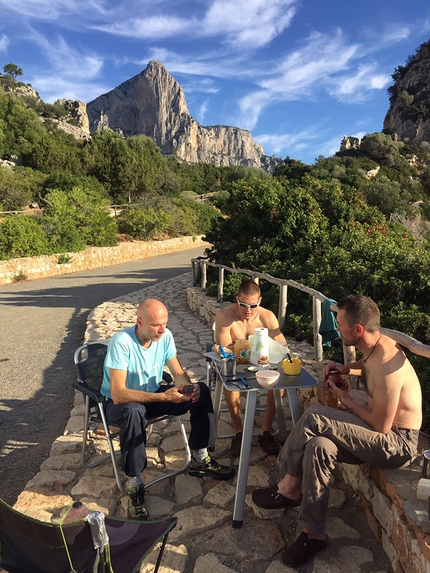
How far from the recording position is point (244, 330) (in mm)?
3357

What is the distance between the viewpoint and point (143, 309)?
110 inches

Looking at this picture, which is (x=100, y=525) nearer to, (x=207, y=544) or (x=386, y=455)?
(x=207, y=544)

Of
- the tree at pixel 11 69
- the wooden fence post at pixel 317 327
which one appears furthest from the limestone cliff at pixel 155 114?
the wooden fence post at pixel 317 327

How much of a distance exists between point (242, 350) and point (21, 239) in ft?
50.1

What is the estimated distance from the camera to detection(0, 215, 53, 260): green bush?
15.8 metres

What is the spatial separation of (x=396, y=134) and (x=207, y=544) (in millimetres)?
68173

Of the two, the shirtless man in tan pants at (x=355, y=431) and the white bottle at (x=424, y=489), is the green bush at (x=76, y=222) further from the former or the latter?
the white bottle at (x=424, y=489)

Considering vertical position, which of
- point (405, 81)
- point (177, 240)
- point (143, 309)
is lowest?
point (177, 240)

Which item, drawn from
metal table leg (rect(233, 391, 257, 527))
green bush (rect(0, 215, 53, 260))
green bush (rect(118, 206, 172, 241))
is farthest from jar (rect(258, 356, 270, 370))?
green bush (rect(118, 206, 172, 241))

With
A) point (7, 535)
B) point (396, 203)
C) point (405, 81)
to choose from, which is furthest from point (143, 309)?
point (405, 81)

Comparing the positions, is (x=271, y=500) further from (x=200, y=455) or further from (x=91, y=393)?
(x=91, y=393)

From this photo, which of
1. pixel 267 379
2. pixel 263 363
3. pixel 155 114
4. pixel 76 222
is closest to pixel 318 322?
pixel 263 363

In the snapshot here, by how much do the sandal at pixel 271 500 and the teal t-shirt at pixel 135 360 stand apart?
1.03 metres

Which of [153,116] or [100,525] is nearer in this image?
[100,525]
